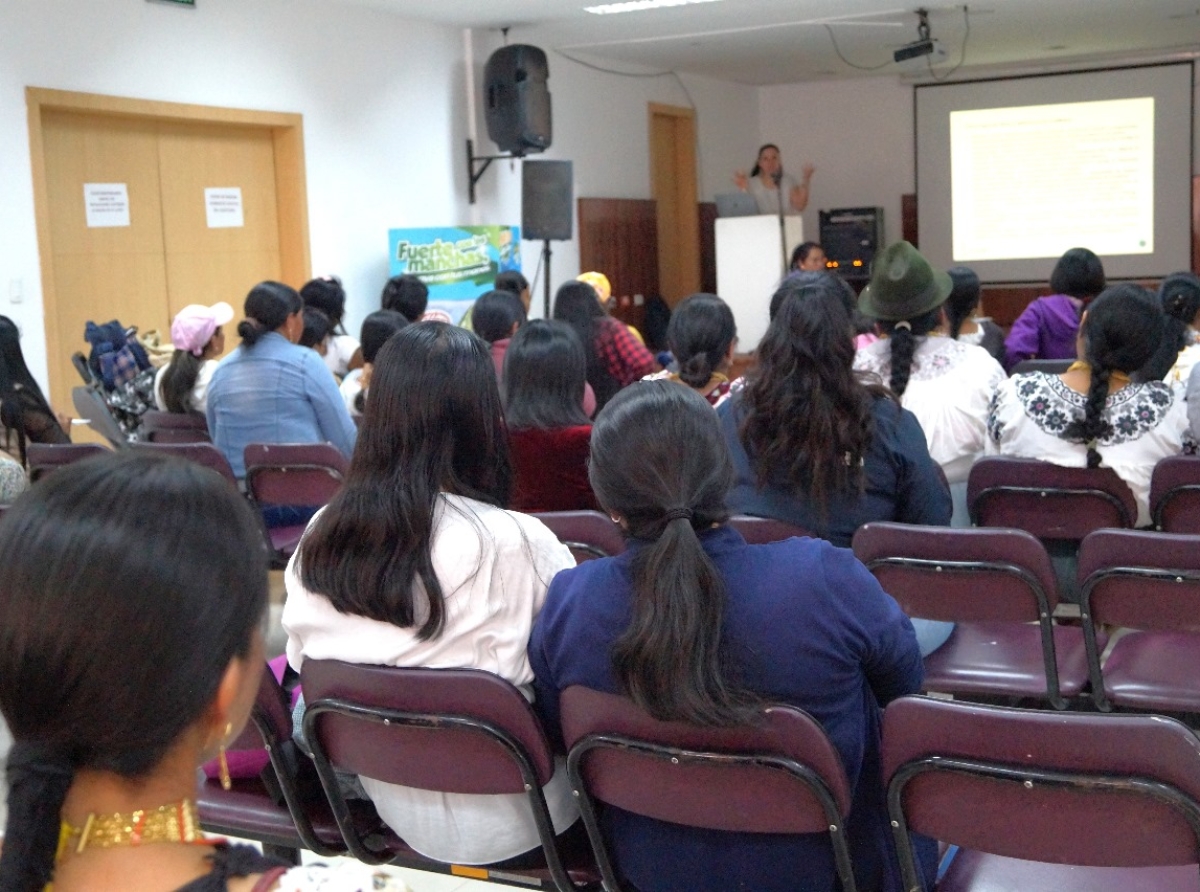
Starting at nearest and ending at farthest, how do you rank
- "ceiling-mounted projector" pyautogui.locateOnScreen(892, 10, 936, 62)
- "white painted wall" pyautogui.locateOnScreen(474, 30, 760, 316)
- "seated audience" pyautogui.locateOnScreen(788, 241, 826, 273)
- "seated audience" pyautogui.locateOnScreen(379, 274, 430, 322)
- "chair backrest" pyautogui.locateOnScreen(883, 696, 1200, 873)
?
"chair backrest" pyautogui.locateOnScreen(883, 696, 1200, 873) < "seated audience" pyautogui.locateOnScreen(379, 274, 430, 322) < "ceiling-mounted projector" pyautogui.locateOnScreen(892, 10, 936, 62) < "seated audience" pyautogui.locateOnScreen(788, 241, 826, 273) < "white painted wall" pyautogui.locateOnScreen(474, 30, 760, 316)

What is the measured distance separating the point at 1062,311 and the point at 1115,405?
2840 millimetres

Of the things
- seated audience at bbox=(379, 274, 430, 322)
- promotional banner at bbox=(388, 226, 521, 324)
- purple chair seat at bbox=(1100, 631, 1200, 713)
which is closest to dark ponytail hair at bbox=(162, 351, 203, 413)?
seated audience at bbox=(379, 274, 430, 322)

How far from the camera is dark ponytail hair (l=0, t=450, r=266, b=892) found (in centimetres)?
82

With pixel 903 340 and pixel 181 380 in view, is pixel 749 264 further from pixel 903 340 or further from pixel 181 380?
pixel 903 340

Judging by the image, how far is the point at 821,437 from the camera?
2625 mm

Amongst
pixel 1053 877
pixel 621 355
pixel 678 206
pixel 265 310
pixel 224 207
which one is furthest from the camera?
pixel 678 206

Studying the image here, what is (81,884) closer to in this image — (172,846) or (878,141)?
(172,846)

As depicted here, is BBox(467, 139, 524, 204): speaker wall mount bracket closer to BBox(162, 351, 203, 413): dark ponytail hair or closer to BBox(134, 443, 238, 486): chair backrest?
BBox(162, 351, 203, 413): dark ponytail hair

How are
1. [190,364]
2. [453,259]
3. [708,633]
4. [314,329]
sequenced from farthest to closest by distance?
[453,259] < [314,329] < [190,364] < [708,633]

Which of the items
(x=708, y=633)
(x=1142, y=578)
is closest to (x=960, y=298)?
(x=1142, y=578)

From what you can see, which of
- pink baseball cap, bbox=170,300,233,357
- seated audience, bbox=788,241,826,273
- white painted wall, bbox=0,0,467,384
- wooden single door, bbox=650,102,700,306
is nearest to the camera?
pink baseball cap, bbox=170,300,233,357

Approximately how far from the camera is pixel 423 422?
1915 mm

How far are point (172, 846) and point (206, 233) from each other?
6247 millimetres

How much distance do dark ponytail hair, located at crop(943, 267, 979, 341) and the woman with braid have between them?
6.09ft
